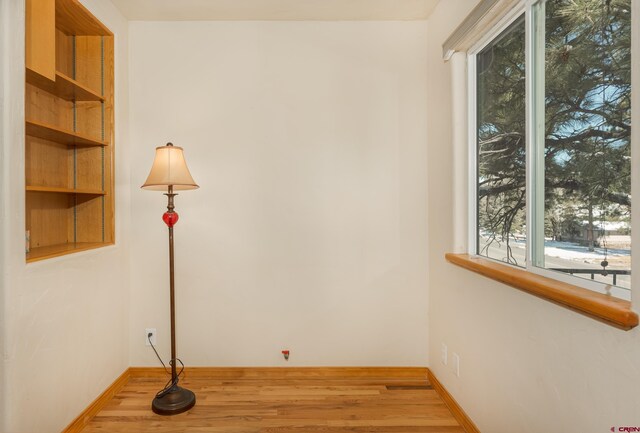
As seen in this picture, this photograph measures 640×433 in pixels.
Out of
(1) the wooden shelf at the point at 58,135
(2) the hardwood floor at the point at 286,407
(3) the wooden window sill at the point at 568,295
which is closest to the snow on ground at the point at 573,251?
(3) the wooden window sill at the point at 568,295

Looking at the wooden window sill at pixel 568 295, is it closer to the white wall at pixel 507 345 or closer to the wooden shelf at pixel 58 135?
the white wall at pixel 507 345

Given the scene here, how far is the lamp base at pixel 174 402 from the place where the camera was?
2.15m

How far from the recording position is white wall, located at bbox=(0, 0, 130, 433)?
1532 mm

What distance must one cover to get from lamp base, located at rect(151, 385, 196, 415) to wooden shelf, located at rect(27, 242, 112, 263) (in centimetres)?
104

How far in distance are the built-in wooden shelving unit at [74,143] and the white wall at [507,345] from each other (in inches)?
88.2

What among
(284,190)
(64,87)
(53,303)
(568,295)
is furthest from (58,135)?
(568,295)

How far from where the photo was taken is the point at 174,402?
219cm

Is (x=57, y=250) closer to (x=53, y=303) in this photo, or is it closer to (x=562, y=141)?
(x=53, y=303)

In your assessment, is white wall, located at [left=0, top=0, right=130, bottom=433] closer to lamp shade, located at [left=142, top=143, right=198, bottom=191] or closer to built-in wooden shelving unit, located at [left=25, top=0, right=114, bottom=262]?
built-in wooden shelving unit, located at [left=25, top=0, right=114, bottom=262]

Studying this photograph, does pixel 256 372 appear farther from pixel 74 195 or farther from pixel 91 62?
pixel 91 62

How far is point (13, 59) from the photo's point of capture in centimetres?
155

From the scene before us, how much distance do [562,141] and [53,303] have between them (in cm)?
250

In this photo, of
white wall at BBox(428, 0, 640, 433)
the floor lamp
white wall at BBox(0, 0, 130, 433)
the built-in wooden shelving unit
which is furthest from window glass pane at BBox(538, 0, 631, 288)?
the built-in wooden shelving unit

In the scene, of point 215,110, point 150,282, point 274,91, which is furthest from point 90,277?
point 274,91
